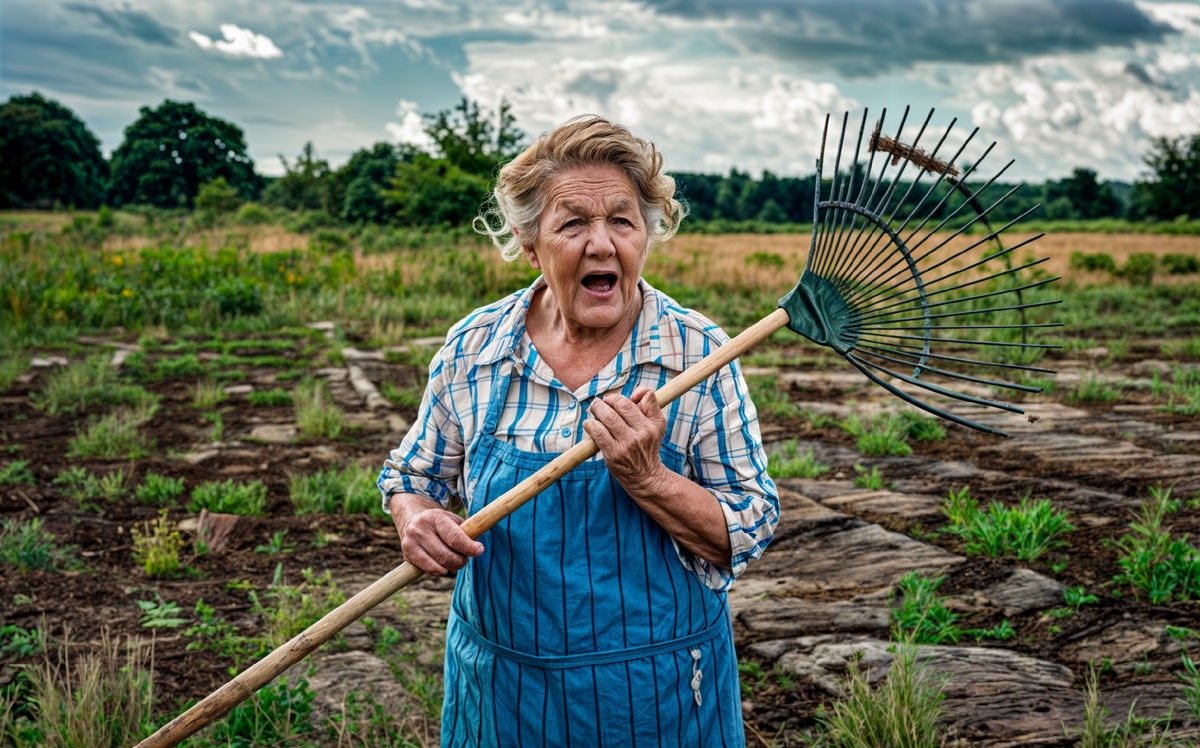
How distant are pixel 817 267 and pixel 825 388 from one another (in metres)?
5.77

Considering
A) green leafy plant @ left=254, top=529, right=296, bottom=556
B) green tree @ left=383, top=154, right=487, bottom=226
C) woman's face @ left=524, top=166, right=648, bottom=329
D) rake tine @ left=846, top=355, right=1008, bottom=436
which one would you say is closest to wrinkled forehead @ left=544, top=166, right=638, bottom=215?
woman's face @ left=524, top=166, right=648, bottom=329

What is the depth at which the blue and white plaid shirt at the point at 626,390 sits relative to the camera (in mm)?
1641

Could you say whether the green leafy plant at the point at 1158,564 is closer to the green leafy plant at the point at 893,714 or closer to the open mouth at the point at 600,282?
the green leafy plant at the point at 893,714

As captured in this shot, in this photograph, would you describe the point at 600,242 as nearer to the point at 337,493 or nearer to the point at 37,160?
the point at 337,493

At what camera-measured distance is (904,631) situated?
2.96 meters

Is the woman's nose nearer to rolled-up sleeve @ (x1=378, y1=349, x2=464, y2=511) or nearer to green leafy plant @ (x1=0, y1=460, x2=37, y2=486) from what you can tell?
rolled-up sleeve @ (x1=378, y1=349, x2=464, y2=511)

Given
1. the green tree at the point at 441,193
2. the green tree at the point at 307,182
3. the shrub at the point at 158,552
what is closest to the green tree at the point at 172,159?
the green tree at the point at 307,182

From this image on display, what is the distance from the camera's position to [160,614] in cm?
316

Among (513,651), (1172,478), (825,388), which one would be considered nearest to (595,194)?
(513,651)

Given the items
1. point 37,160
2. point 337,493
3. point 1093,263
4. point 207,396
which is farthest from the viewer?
point 37,160

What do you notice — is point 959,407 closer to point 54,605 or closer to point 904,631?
point 904,631

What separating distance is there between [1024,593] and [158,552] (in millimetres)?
3749

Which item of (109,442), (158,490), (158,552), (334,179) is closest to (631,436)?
(158,552)

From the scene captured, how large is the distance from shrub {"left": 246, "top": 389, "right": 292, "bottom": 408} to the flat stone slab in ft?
18.9
